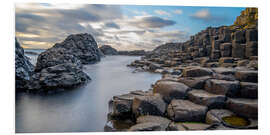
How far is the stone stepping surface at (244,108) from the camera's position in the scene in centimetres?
264

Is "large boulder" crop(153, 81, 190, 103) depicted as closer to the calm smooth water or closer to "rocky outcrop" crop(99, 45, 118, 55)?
the calm smooth water

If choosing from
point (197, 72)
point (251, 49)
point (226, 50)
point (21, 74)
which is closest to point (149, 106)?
point (197, 72)

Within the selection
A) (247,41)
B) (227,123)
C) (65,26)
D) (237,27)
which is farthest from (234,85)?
(65,26)

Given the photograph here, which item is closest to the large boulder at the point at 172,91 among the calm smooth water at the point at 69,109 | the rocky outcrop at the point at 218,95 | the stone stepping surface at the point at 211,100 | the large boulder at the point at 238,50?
the rocky outcrop at the point at 218,95

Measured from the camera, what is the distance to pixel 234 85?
9.67 ft

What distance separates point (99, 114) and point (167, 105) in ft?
4.81

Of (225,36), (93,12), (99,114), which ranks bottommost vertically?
(99,114)

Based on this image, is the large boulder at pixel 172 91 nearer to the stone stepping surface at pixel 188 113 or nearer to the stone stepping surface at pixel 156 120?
the stone stepping surface at pixel 188 113

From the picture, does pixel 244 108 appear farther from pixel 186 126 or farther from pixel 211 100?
pixel 186 126

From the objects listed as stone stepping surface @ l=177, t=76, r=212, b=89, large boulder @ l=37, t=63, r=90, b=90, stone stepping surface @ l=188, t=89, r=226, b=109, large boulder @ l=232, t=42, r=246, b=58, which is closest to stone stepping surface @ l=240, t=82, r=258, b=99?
stone stepping surface @ l=188, t=89, r=226, b=109

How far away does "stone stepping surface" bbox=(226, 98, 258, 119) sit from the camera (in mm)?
2641
